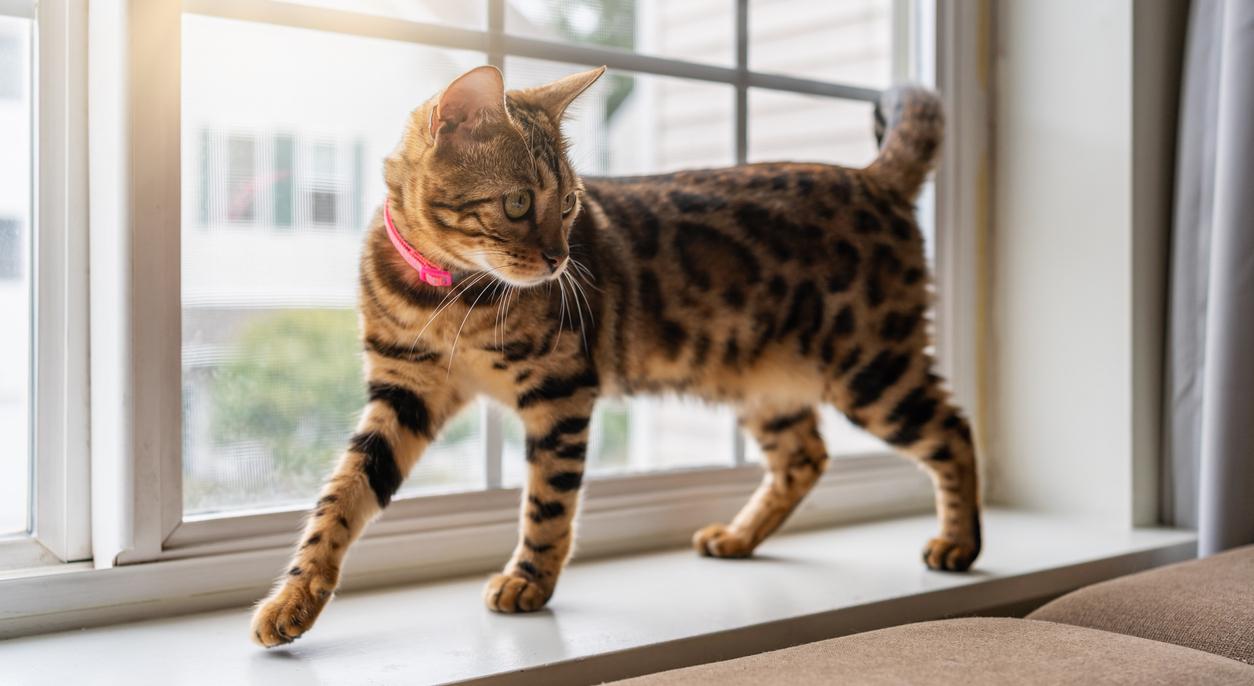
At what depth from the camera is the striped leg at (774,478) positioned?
69.9 inches

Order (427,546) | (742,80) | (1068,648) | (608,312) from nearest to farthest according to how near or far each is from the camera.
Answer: (1068,648) < (608,312) < (427,546) < (742,80)

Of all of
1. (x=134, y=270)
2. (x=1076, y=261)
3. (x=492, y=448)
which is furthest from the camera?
(x=1076, y=261)

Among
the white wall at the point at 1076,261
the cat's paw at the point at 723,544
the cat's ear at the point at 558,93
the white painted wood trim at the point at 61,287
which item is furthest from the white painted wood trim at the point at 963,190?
the white painted wood trim at the point at 61,287

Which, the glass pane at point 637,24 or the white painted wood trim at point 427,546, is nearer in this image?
the white painted wood trim at point 427,546

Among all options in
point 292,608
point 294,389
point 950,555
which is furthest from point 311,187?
point 950,555

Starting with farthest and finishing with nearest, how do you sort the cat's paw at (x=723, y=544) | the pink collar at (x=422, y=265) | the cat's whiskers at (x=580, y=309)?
the cat's paw at (x=723, y=544) < the cat's whiskers at (x=580, y=309) < the pink collar at (x=422, y=265)

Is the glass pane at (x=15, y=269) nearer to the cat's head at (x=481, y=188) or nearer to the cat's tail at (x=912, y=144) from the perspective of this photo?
the cat's head at (x=481, y=188)

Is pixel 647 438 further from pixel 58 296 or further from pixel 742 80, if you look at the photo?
pixel 58 296

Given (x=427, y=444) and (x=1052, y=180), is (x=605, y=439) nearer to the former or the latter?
(x=427, y=444)

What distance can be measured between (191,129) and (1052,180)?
1.62 m

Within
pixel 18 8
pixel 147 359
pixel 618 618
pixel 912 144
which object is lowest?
pixel 618 618

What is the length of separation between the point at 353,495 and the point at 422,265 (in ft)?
1.02

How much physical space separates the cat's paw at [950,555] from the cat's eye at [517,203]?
904 mm

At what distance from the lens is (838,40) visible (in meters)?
2.25
